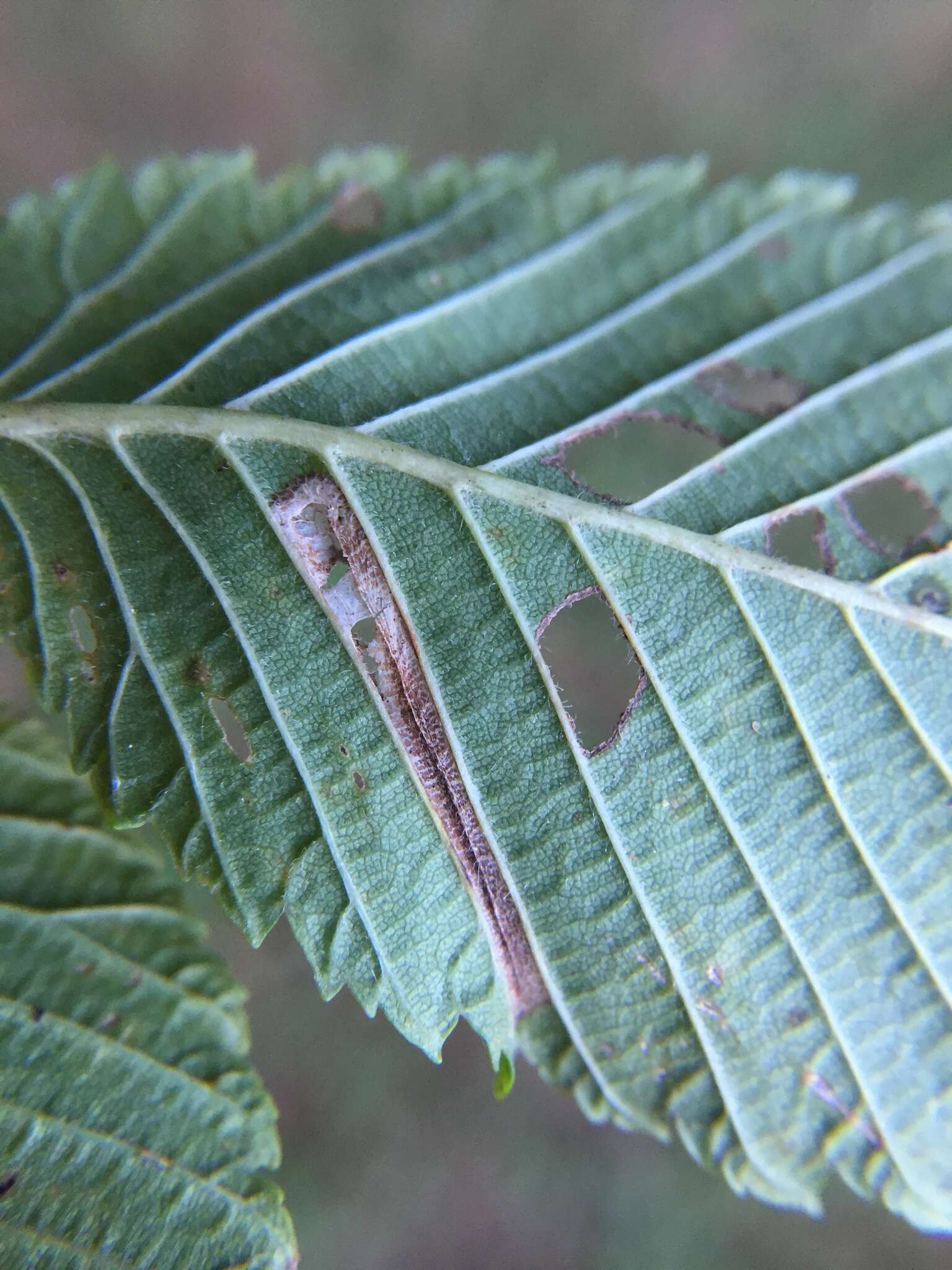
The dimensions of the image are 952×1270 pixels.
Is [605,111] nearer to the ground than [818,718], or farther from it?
farther from it

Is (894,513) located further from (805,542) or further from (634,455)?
(634,455)

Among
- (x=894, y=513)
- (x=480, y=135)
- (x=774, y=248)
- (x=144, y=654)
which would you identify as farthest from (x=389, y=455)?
(x=480, y=135)

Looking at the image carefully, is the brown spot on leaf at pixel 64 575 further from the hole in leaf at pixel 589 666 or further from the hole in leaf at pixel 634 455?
the hole in leaf at pixel 589 666

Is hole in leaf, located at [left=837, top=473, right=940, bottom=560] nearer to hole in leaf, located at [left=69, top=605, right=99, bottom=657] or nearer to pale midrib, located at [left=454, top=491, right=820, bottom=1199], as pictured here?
pale midrib, located at [left=454, top=491, right=820, bottom=1199]

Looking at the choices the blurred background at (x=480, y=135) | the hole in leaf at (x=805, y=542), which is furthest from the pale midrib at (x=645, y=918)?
the blurred background at (x=480, y=135)

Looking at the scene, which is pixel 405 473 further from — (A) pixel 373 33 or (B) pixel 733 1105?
(A) pixel 373 33

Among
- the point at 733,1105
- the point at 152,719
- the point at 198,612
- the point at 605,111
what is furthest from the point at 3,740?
the point at 605,111
